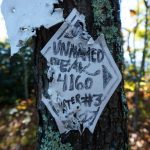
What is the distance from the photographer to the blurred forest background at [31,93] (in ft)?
20.2

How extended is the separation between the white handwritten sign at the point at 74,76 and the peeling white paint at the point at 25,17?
72 millimetres

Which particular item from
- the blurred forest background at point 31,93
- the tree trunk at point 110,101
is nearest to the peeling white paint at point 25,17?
the tree trunk at point 110,101

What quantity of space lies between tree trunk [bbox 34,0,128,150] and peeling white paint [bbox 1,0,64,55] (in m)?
0.05

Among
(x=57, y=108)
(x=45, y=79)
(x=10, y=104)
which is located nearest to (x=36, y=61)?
(x=45, y=79)

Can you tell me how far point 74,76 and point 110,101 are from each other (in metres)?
0.22

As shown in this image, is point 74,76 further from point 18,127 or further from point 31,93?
point 31,93

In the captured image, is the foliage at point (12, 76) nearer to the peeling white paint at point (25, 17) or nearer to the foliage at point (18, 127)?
the foliage at point (18, 127)

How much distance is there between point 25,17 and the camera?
2.22 m

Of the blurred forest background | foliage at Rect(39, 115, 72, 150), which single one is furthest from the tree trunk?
the blurred forest background

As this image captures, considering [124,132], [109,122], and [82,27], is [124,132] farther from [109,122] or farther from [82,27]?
[82,27]

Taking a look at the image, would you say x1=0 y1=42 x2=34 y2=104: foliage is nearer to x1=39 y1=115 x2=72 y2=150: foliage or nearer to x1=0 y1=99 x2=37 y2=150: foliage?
x1=0 y1=99 x2=37 y2=150: foliage

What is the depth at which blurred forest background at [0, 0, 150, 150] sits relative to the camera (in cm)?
616

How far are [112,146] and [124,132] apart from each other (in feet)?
0.33

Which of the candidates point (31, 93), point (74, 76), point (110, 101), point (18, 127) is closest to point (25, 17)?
point (74, 76)
